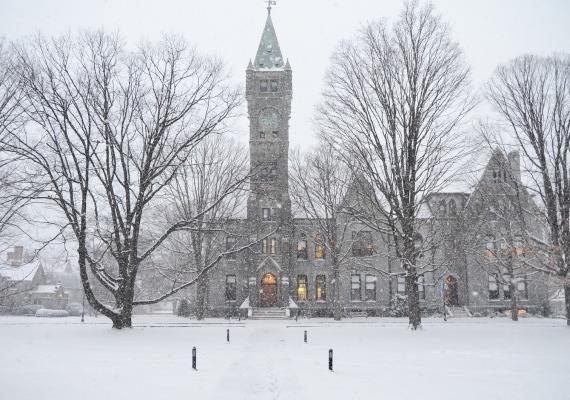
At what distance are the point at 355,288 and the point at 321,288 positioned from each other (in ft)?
10.7

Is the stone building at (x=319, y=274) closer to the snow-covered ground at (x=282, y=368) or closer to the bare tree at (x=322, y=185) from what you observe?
the bare tree at (x=322, y=185)

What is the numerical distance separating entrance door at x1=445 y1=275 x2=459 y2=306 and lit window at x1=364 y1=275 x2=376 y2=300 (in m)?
6.63

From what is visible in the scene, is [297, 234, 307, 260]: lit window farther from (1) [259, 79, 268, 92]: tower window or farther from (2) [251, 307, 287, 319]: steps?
(1) [259, 79, 268, 92]: tower window

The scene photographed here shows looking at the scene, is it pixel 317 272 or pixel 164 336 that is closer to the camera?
pixel 164 336

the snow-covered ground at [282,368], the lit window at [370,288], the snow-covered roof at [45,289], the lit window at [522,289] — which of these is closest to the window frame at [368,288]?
the lit window at [370,288]

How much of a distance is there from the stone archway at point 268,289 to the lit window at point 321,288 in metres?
3.99

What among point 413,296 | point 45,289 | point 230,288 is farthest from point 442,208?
point 45,289

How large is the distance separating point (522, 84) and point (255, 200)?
24.7m

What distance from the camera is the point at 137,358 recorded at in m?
14.2

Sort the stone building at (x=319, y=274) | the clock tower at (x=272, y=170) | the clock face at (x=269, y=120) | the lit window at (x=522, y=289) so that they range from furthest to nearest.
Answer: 1. the clock face at (x=269, y=120)
2. the lit window at (x=522, y=289)
3. the clock tower at (x=272, y=170)
4. the stone building at (x=319, y=274)

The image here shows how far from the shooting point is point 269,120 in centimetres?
4534

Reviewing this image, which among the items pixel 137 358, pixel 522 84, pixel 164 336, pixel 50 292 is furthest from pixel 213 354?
pixel 50 292

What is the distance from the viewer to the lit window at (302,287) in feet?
139

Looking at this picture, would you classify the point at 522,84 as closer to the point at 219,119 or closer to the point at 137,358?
the point at 219,119
